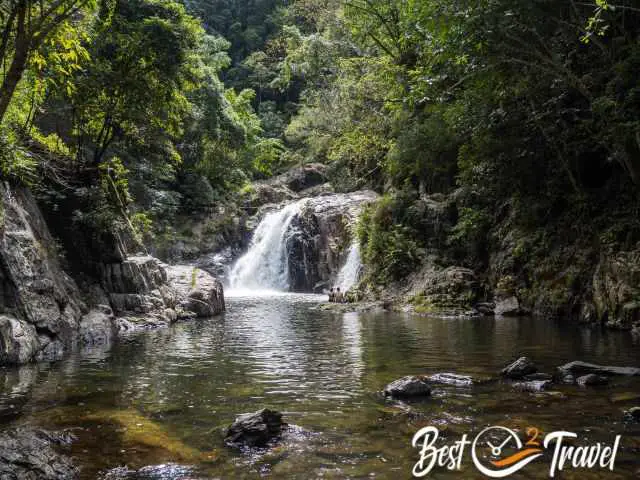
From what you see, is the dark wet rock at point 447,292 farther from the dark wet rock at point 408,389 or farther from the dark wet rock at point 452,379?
the dark wet rock at point 408,389

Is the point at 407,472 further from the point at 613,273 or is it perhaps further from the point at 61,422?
the point at 613,273

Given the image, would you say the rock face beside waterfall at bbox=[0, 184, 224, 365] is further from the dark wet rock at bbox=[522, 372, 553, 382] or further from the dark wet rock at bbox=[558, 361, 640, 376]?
the dark wet rock at bbox=[558, 361, 640, 376]

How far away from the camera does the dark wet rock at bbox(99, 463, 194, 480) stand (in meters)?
4.14

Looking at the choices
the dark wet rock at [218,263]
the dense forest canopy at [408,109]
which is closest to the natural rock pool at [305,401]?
the dense forest canopy at [408,109]

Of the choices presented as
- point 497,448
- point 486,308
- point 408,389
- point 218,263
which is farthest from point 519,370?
point 218,263

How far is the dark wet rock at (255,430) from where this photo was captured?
4.85 m

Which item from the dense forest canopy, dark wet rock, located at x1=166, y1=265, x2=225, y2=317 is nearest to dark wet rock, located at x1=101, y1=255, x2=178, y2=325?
dark wet rock, located at x1=166, y1=265, x2=225, y2=317

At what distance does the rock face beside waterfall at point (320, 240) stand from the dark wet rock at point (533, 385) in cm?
2025

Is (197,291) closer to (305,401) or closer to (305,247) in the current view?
(305,401)

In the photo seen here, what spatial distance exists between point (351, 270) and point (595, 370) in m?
18.6

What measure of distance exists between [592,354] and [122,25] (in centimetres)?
1385

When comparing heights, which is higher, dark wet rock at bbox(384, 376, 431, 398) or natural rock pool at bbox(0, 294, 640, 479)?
dark wet rock at bbox(384, 376, 431, 398)

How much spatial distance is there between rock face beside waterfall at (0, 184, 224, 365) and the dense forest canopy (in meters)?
1.16

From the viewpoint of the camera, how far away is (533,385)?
21.7ft
